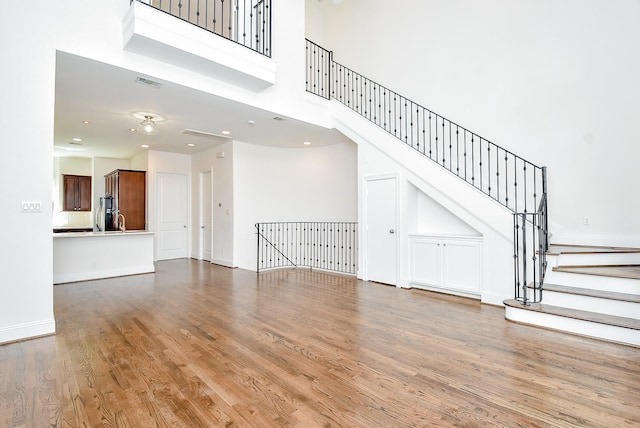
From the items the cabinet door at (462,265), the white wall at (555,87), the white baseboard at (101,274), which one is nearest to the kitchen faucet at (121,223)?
the white baseboard at (101,274)

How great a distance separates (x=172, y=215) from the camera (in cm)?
905

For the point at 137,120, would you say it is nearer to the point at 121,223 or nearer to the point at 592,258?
the point at 121,223

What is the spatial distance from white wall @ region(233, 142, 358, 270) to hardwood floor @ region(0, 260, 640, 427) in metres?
3.61

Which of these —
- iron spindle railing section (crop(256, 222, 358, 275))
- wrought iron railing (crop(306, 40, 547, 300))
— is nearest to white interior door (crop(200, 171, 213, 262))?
iron spindle railing section (crop(256, 222, 358, 275))

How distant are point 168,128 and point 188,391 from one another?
→ 575 cm

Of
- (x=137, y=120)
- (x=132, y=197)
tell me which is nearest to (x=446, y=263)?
(x=137, y=120)

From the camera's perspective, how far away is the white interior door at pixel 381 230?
5.77m

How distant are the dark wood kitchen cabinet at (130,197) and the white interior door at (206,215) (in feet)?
5.16

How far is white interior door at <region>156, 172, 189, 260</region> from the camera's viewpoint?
8812 millimetres

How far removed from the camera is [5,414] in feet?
6.71

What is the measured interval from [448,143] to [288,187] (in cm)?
435

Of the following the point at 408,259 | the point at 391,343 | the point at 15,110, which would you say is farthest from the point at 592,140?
the point at 15,110

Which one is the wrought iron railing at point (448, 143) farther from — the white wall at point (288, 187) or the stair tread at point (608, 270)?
the white wall at point (288, 187)

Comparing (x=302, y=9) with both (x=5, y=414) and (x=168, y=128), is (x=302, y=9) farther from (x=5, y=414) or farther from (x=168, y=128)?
(x=5, y=414)
